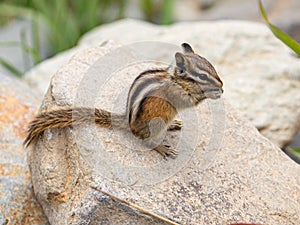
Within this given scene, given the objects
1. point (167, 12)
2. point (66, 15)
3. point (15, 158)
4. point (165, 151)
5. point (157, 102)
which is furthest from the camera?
point (167, 12)

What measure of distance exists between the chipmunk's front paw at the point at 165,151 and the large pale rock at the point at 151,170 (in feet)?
0.07

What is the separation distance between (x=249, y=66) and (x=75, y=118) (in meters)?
1.90

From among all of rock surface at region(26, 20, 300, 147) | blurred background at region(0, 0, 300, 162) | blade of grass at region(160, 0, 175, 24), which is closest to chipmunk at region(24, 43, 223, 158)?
rock surface at region(26, 20, 300, 147)

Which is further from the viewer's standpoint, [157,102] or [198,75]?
[157,102]

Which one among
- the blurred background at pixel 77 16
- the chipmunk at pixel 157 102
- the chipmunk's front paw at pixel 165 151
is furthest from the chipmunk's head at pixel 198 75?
the blurred background at pixel 77 16

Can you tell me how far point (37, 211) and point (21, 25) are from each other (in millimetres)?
3455

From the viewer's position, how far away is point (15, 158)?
3.04m

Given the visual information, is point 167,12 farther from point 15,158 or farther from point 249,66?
point 15,158

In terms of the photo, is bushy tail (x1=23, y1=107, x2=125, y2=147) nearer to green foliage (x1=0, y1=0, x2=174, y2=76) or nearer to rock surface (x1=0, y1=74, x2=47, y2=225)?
rock surface (x1=0, y1=74, x2=47, y2=225)

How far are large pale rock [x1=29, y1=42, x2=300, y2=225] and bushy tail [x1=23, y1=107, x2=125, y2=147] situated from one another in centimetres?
3

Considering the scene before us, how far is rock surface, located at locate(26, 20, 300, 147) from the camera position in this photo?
3664 millimetres

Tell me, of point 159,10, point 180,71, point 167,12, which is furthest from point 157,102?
point 159,10

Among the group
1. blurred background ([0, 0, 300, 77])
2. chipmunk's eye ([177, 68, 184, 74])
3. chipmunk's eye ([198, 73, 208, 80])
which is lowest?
blurred background ([0, 0, 300, 77])

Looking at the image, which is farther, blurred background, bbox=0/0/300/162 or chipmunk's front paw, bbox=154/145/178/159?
blurred background, bbox=0/0/300/162
